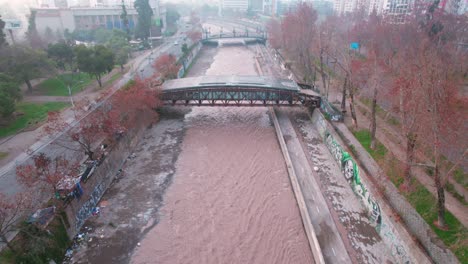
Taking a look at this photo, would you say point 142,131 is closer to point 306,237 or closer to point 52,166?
point 52,166

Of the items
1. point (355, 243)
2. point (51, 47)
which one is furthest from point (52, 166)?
point (51, 47)

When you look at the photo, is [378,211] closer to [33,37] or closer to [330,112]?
[330,112]

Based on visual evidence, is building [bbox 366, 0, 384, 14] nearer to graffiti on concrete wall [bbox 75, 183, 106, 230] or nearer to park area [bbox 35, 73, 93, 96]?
park area [bbox 35, 73, 93, 96]

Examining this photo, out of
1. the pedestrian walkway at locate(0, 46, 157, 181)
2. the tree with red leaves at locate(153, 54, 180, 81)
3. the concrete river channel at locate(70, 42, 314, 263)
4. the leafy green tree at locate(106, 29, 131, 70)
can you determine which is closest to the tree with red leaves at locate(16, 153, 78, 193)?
the pedestrian walkway at locate(0, 46, 157, 181)

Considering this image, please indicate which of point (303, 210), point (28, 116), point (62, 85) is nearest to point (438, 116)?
point (303, 210)

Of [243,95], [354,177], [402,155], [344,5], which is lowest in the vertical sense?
[354,177]
